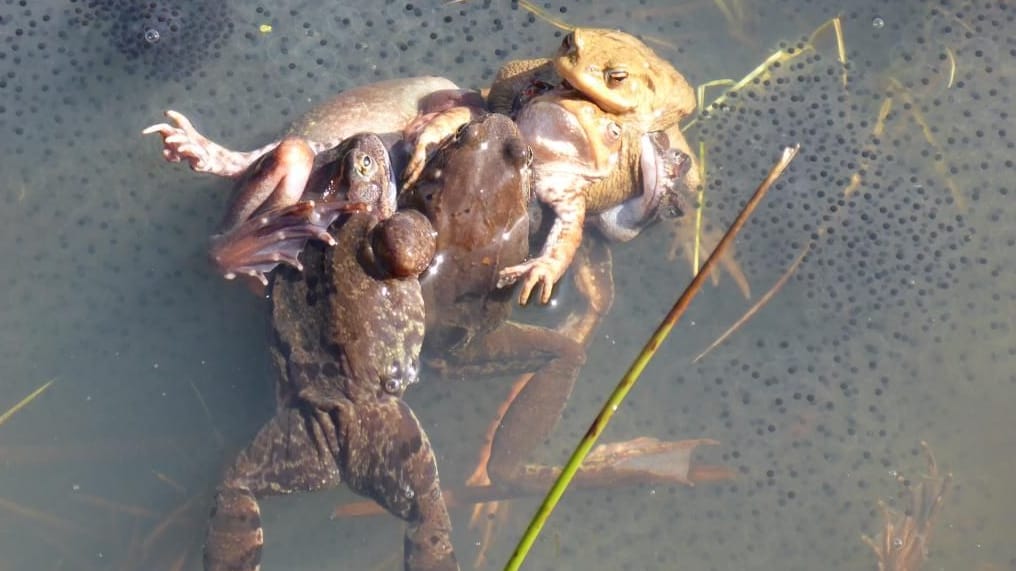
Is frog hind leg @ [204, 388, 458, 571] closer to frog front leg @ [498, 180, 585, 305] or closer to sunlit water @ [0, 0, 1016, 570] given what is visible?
sunlit water @ [0, 0, 1016, 570]

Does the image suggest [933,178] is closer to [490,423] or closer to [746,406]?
[746,406]

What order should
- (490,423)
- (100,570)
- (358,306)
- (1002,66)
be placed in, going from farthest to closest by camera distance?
(1002,66) → (490,423) → (100,570) → (358,306)

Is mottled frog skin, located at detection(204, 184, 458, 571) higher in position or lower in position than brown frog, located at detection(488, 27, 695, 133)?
lower

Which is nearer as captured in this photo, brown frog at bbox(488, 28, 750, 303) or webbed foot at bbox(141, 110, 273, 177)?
webbed foot at bbox(141, 110, 273, 177)

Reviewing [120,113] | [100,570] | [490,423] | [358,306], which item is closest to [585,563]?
[490,423]

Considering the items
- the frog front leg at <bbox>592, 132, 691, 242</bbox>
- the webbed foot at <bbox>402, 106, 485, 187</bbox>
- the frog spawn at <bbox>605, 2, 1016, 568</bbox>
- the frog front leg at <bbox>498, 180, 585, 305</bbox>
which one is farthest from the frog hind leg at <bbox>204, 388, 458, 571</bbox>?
the frog front leg at <bbox>592, 132, 691, 242</bbox>

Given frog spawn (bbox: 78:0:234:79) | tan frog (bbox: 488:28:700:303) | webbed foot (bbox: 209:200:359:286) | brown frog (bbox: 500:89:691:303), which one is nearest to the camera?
webbed foot (bbox: 209:200:359:286)

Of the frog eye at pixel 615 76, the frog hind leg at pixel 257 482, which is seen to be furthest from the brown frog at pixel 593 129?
the frog hind leg at pixel 257 482

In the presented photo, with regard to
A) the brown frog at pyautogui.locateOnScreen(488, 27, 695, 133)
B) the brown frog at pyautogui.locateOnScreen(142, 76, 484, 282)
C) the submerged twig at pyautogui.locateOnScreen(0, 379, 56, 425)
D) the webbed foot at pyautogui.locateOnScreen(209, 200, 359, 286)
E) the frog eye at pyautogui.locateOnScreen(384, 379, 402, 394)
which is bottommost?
the submerged twig at pyautogui.locateOnScreen(0, 379, 56, 425)

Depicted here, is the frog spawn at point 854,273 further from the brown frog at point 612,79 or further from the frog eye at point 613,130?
the frog eye at point 613,130
